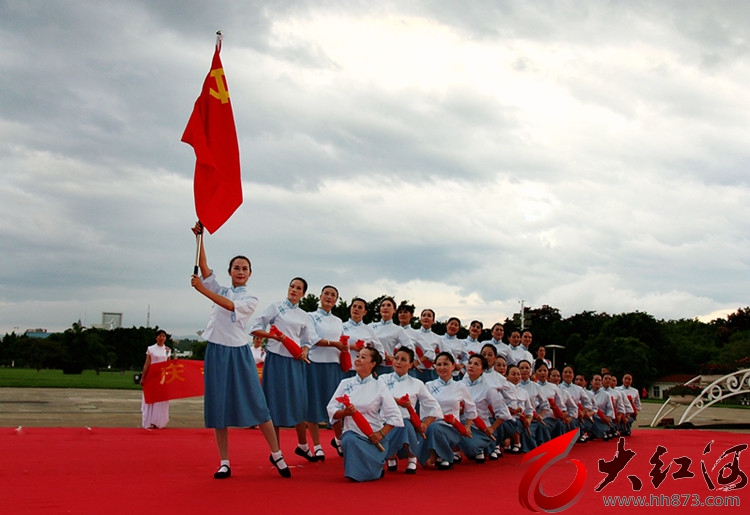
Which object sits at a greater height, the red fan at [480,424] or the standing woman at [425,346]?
the standing woman at [425,346]

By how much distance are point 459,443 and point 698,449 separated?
4001mm

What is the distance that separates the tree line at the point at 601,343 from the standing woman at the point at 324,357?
3337 centimetres

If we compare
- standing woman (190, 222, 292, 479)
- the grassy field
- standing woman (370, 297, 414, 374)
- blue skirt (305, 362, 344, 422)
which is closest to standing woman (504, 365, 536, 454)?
standing woman (370, 297, 414, 374)

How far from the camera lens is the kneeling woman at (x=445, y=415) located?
7137 millimetres

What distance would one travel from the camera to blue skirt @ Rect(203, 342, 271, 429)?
5.86m

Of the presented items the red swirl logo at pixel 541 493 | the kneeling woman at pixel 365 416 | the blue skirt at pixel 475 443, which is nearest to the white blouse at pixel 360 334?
the blue skirt at pixel 475 443

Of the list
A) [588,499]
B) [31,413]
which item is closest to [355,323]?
[588,499]

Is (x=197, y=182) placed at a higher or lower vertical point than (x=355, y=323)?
higher

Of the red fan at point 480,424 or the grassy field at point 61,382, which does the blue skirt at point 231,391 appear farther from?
the grassy field at point 61,382

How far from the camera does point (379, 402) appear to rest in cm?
641

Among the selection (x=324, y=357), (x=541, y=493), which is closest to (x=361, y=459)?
(x=541, y=493)

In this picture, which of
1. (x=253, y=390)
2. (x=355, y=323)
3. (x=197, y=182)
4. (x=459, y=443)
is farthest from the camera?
(x=355, y=323)

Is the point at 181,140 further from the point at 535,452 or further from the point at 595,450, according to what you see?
the point at 595,450

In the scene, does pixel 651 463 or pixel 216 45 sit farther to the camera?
pixel 651 463
